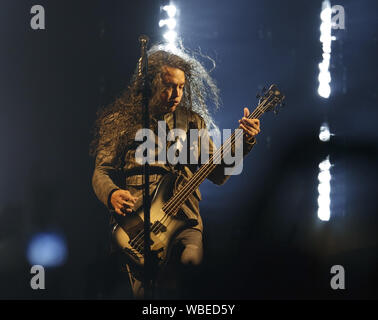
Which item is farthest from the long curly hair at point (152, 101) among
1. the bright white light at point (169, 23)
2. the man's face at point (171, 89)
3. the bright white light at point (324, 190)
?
the bright white light at point (324, 190)

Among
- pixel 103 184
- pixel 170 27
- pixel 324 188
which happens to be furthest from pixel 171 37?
pixel 324 188

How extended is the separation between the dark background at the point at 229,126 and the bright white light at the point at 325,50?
37 millimetres

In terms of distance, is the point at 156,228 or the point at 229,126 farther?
the point at 229,126

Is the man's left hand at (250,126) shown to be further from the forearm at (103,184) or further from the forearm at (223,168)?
the forearm at (103,184)

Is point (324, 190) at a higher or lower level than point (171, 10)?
lower

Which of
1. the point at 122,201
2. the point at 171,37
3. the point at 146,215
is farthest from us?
the point at 171,37

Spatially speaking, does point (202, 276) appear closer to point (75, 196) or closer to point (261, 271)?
point (261, 271)

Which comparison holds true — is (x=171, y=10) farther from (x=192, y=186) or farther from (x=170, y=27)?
(x=192, y=186)

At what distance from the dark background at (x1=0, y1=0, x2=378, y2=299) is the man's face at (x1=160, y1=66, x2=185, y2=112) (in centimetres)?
23

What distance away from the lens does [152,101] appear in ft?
8.71

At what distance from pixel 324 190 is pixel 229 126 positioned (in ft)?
2.33

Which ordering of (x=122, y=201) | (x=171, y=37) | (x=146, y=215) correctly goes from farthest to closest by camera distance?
1. (x=171, y=37)
2. (x=122, y=201)
3. (x=146, y=215)

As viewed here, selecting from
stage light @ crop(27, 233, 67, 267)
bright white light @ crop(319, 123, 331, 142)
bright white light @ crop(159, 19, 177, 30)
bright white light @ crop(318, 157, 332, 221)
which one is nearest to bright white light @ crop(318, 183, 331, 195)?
bright white light @ crop(318, 157, 332, 221)

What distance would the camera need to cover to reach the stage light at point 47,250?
264cm
